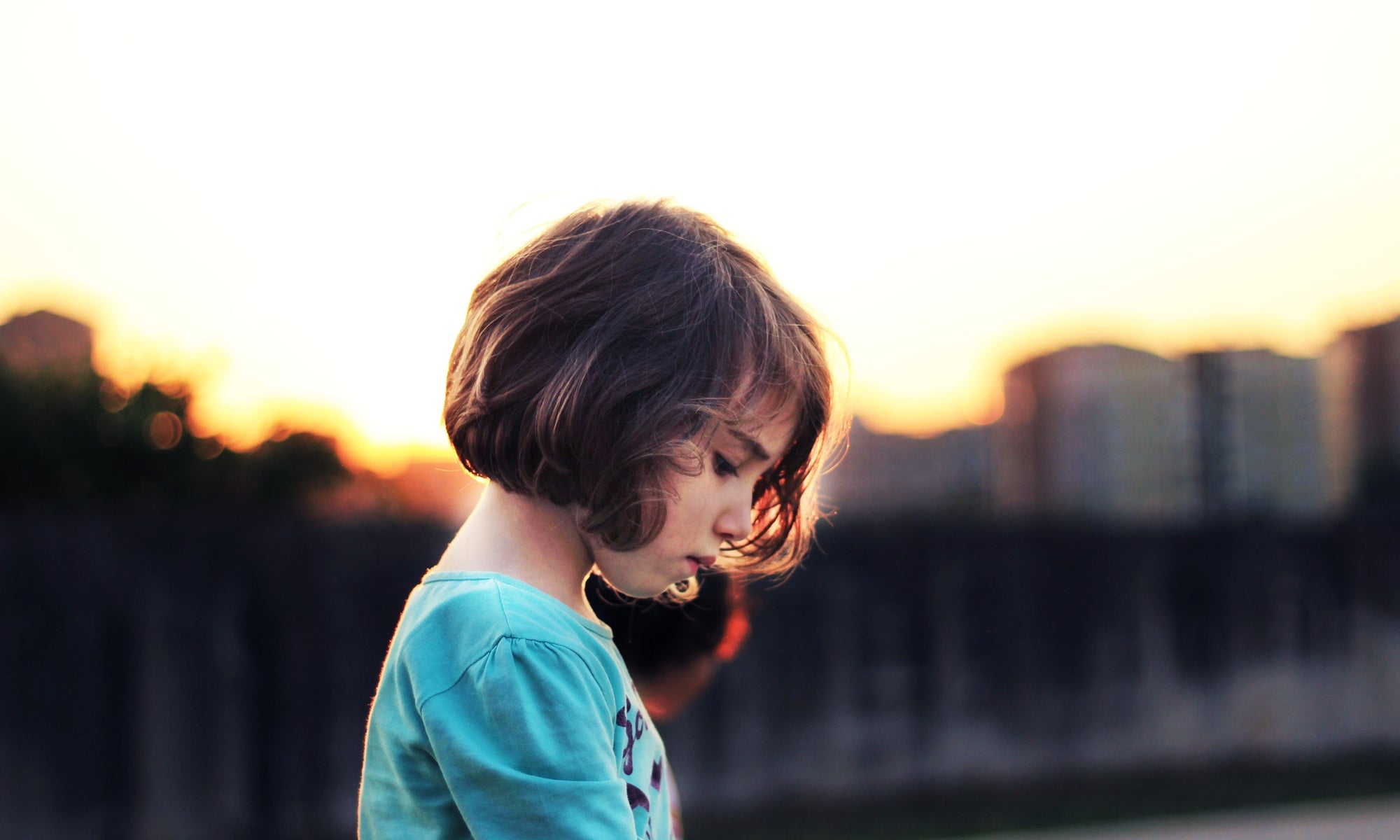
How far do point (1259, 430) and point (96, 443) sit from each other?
Result: 1569 centimetres

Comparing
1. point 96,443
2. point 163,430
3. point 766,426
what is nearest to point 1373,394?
point 766,426

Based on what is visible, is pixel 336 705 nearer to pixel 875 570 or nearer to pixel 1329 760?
pixel 875 570

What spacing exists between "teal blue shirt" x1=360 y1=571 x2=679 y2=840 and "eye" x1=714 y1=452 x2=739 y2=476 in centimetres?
18

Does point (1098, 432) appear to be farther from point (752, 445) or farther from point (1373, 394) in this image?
point (752, 445)

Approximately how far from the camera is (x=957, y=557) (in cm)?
671

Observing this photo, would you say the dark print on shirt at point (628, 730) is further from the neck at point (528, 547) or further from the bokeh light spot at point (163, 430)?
the bokeh light spot at point (163, 430)

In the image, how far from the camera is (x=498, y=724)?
77cm

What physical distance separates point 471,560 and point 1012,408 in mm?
19939

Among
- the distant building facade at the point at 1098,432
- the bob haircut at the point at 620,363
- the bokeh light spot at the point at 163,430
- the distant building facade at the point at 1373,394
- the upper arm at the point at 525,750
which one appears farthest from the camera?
the bokeh light spot at the point at 163,430

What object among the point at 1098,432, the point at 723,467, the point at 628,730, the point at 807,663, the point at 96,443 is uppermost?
the point at 723,467

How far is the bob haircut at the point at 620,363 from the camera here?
0.88 m

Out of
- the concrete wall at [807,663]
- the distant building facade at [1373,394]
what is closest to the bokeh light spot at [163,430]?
the concrete wall at [807,663]

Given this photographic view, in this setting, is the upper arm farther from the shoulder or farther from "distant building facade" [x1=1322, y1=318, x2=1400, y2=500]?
"distant building facade" [x1=1322, y1=318, x2=1400, y2=500]

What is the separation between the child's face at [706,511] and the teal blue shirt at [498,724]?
7 centimetres
